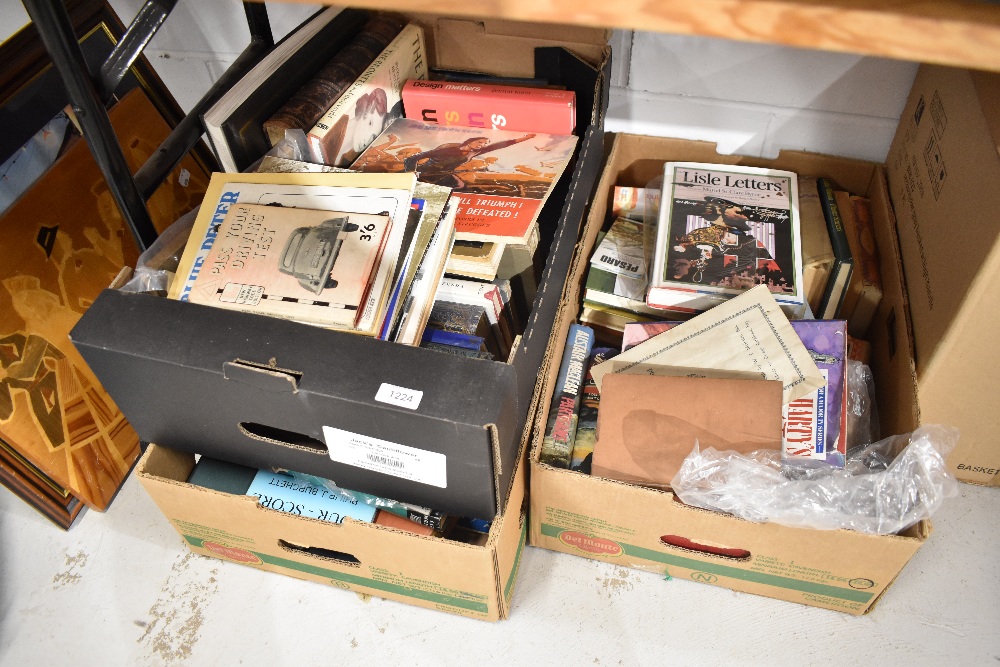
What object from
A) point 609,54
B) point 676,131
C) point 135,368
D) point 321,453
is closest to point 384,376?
point 321,453

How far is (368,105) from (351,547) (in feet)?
2.04

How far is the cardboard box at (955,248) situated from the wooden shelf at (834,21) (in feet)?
1.18

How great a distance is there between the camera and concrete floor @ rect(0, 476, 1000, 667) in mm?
954

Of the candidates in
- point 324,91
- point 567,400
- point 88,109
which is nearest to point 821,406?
point 567,400

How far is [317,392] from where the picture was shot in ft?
2.32

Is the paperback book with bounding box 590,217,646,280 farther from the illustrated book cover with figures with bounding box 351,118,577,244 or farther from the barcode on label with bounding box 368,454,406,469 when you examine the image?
the barcode on label with bounding box 368,454,406,469

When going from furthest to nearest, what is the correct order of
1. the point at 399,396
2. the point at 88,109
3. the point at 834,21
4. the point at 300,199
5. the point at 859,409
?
the point at 859,409, the point at 300,199, the point at 88,109, the point at 399,396, the point at 834,21

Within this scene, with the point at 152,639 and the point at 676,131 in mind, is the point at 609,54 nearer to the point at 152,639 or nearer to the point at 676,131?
the point at 676,131

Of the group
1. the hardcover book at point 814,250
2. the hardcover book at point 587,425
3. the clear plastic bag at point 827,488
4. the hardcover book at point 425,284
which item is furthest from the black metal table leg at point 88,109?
the hardcover book at point 814,250

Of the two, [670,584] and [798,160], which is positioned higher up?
[798,160]

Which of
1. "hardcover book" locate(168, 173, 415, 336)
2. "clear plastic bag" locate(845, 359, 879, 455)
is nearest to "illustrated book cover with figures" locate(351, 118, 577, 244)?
"hardcover book" locate(168, 173, 415, 336)

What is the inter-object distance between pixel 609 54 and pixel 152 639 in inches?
41.4

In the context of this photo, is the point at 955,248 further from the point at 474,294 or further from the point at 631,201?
the point at 474,294

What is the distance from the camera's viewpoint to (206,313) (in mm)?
770
